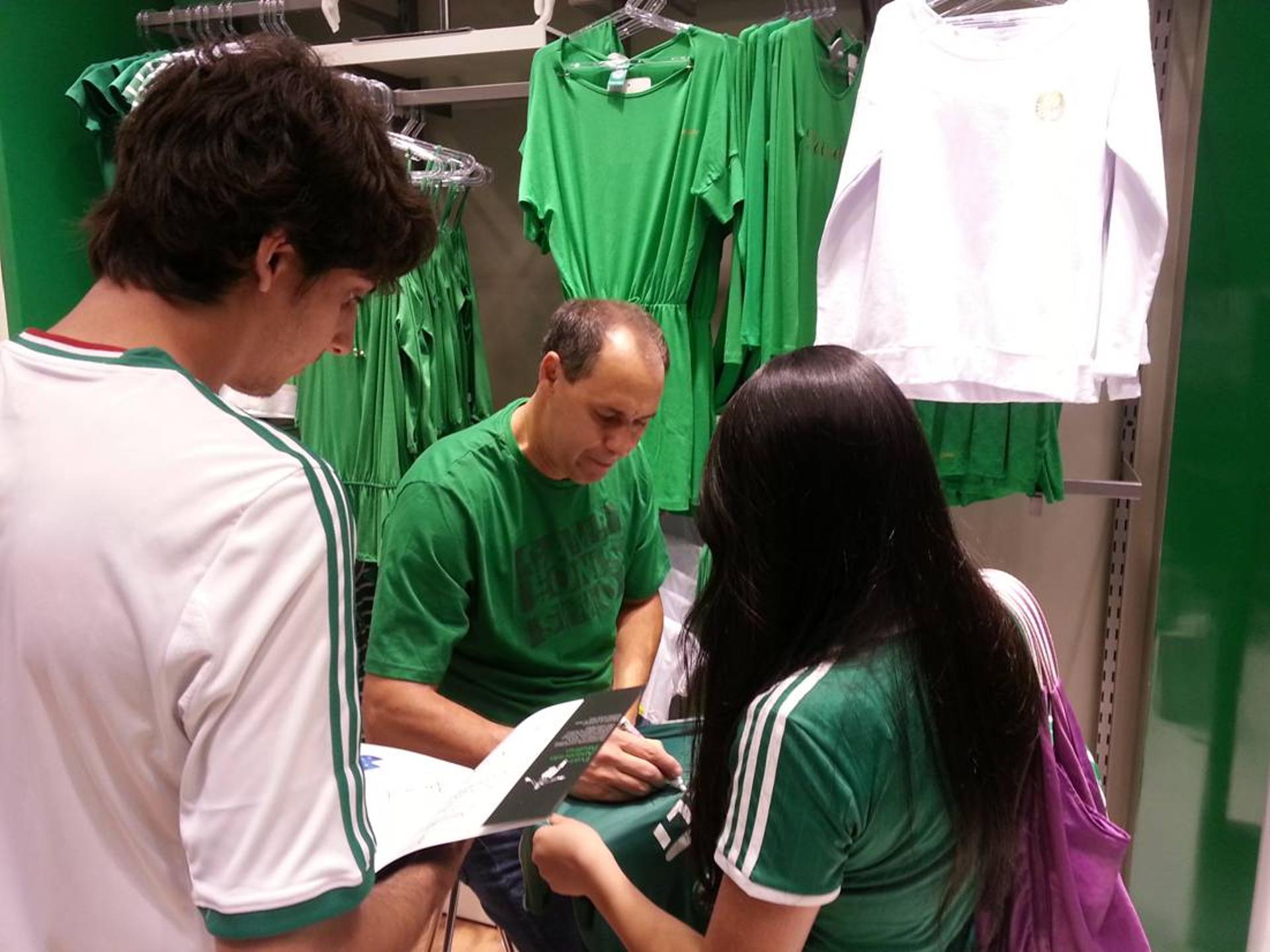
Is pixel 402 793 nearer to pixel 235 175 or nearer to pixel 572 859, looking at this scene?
pixel 572 859

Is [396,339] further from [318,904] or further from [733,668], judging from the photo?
[318,904]

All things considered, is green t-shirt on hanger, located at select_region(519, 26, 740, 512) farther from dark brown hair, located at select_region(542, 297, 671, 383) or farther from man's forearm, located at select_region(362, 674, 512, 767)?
man's forearm, located at select_region(362, 674, 512, 767)

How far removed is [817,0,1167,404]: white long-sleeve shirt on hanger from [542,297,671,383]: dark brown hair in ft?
1.28

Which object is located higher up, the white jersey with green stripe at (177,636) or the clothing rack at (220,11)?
the clothing rack at (220,11)

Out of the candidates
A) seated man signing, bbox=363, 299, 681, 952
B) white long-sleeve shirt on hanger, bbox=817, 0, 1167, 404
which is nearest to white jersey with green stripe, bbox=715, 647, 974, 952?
seated man signing, bbox=363, 299, 681, 952

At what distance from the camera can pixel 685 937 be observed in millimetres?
928

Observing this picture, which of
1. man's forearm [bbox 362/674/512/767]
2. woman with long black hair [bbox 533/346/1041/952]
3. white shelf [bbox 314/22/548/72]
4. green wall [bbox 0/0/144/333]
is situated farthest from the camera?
green wall [bbox 0/0/144/333]

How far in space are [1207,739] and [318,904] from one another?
1.91 metres

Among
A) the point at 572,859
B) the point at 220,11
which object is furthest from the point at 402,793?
the point at 220,11

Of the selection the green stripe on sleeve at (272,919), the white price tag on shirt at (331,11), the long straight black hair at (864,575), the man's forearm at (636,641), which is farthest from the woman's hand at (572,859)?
the white price tag on shirt at (331,11)

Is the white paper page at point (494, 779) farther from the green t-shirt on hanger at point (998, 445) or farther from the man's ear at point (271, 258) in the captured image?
A: the green t-shirt on hanger at point (998, 445)

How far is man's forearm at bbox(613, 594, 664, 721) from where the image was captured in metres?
1.73

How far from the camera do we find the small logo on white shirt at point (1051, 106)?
1.62 m

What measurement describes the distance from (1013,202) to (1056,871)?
112 cm
